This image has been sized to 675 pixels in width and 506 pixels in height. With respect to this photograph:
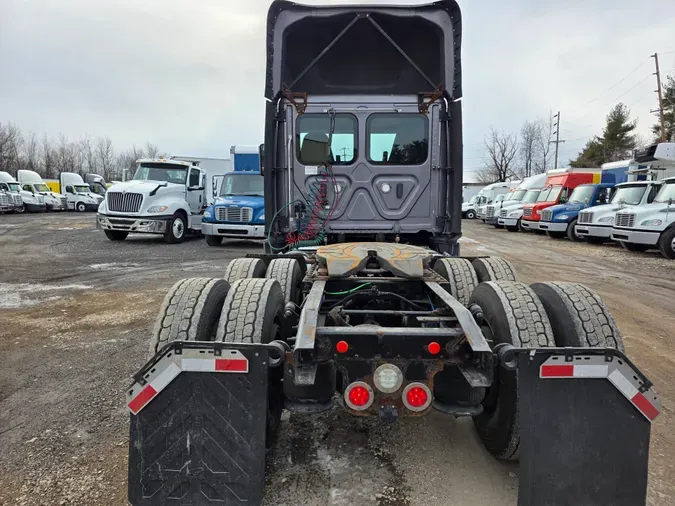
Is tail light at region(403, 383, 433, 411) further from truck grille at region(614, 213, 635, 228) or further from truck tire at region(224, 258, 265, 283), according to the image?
truck grille at region(614, 213, 635, 228)

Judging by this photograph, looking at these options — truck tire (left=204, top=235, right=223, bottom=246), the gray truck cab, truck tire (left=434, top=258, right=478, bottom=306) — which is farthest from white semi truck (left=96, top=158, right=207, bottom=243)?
truck tire (left=434, top=258, right=478, bottom=306)

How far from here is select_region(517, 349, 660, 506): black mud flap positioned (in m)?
1.96

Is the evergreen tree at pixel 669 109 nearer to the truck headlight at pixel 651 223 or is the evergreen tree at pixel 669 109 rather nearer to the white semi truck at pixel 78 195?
the truck headlight at pixel 651 223

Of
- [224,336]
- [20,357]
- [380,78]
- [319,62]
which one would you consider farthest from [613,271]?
[20,357]

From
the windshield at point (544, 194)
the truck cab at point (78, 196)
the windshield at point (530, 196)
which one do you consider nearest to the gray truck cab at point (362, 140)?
the windshield at point (544, 194)

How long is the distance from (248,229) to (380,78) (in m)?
8.50

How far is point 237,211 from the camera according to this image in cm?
1324

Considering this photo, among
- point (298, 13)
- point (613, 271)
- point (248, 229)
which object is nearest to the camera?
point (298, 13)

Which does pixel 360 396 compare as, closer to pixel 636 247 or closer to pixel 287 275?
pixel 287 275

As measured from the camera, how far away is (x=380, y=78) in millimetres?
5492

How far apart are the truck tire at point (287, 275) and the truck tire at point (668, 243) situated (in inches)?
502

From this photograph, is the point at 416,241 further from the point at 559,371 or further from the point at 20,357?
the point at 20,357

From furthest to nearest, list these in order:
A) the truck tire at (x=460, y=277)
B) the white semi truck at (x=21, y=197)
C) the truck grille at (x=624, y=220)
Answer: the white semi truck at (x=21, y=197)
the truck grille at (x=624, y=220)
the truck tire at (x=460, y=277)

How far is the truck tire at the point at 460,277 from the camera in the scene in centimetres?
378
